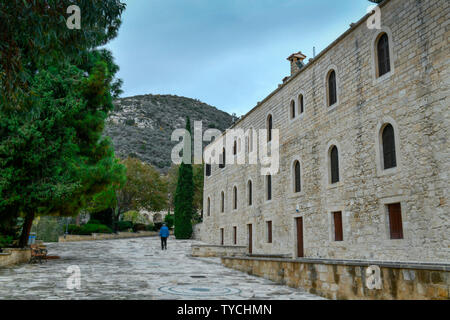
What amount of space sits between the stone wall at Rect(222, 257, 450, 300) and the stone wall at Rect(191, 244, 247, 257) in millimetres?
9140

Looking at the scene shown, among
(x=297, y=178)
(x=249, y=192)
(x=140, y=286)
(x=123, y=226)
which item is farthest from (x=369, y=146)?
(x=123, y=226)

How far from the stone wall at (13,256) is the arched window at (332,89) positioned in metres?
13.8

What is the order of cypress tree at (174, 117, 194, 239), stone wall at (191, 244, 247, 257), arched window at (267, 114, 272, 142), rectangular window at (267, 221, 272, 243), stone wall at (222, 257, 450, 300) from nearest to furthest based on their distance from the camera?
stone wall at (222, 257, 450, 300) < stone wall at (191, 244, 247, 257) < rectangular window at (267, 221, 272, 243) < arched window at (267, 114, 272, 142) < cypress tree at (174, 117, 194, 239)

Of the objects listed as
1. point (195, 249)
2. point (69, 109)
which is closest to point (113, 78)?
point (69, 109)

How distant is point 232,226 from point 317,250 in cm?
1096

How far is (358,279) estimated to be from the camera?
6.70 m

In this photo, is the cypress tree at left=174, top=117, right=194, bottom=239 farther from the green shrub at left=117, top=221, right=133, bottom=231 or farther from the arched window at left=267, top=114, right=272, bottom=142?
the arched window at left=267, top=114, right=272, bottom=142

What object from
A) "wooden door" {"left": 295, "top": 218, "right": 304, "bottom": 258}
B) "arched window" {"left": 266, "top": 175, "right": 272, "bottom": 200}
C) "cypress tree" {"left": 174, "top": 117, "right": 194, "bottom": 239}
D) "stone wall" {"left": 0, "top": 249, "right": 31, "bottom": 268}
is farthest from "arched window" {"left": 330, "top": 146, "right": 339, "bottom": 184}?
"cypress tree" {"left": 174, "top": 117, "right": 194, "bottom": 239}

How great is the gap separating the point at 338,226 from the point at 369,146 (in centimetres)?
358

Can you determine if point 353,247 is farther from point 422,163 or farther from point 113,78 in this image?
point 113,78

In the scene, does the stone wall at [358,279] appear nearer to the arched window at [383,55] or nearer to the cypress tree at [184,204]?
the arched window at [383,55]

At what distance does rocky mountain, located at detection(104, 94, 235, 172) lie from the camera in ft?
256

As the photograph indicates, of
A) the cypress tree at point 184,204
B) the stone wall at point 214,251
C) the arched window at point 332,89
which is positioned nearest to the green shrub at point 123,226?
the cypress tree at point 184,204
